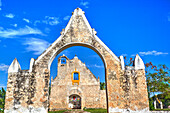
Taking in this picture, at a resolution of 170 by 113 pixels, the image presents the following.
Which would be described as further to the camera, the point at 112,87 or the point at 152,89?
the point at 152,89

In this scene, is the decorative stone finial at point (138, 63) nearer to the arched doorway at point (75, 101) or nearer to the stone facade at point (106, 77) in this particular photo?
the stone facade at point (106, 77)

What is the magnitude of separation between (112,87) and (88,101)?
1487 centimetres

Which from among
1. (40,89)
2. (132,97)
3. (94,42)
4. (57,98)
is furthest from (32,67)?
(57,98)

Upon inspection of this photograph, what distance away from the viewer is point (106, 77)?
9.26m

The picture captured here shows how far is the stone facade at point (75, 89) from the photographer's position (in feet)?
75.4

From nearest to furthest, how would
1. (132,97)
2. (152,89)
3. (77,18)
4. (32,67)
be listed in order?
(132,97), (32,67), (77,18), (152,89)

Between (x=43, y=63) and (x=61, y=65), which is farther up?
(x=61, y=65)

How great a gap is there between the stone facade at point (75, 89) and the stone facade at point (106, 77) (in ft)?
47.4

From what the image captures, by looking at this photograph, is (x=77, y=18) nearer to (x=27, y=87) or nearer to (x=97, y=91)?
(x=27, y=87)

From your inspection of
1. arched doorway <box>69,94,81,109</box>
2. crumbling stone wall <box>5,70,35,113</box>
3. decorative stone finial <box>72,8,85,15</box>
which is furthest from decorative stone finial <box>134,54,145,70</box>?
arched doorway <box>69,94,81,109</box>

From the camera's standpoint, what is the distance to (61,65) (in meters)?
24.9

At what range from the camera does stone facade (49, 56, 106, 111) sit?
23.0 m

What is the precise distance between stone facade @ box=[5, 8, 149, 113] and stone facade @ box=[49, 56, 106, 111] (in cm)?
1444

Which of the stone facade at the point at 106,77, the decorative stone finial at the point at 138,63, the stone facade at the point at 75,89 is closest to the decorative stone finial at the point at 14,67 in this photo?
the stone facade at the point at 106,77
